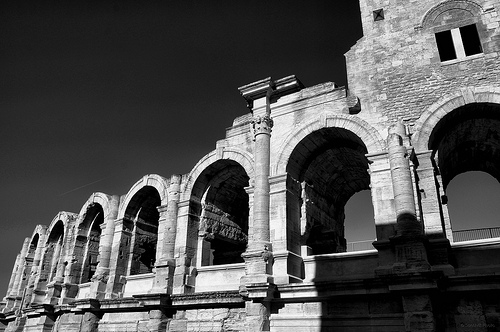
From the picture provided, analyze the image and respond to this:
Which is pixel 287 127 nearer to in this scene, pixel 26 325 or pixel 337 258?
pixel 337 258

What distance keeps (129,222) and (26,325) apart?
7337 mm

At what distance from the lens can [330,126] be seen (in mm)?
10273

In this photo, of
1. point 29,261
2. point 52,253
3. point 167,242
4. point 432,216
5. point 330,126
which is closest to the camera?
point 432,216

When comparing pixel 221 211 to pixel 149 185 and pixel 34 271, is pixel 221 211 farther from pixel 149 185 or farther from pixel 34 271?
pixel 34 271

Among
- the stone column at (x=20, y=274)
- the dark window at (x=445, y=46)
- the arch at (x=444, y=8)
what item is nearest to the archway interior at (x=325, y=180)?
the dark window at (x=445, y=46)

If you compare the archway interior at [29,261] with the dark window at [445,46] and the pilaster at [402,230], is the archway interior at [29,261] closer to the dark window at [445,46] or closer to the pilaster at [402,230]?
the pilaster at [402,230]

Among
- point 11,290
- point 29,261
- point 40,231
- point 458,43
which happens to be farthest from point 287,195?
point 11,290

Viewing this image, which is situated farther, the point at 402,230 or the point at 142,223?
the point at 142,223

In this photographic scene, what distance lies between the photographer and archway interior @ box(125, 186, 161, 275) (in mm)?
14234

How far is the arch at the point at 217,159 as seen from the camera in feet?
37.9

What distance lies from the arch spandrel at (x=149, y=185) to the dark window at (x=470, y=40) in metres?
9.62

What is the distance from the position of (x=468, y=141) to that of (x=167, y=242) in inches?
353

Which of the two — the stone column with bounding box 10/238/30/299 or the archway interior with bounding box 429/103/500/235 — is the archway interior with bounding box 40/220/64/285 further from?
the archway interior with bounding box 429/103/500/235

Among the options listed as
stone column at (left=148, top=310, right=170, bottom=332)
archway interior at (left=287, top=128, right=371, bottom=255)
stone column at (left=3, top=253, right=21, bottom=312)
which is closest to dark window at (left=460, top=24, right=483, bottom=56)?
archway interior at (left=287, top=128, right=371, bottom=255)
